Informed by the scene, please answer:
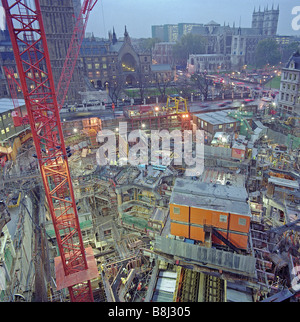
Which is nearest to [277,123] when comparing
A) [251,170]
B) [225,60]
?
[251,170]

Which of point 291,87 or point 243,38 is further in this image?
point 243,38

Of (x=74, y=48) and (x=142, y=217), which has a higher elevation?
(x=74, y=48)

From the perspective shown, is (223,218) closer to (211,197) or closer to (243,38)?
(211,197)

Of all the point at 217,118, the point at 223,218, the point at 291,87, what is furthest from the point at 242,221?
the point at 291,87

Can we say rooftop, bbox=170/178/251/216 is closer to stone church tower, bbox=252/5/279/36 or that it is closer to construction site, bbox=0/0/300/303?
construction site, bbox=0/0/300/303

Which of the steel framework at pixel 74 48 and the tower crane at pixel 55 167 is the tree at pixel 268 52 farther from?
the tower crane at pixel 55 167

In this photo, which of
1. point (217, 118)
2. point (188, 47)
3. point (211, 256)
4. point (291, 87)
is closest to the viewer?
point (211, 256)
